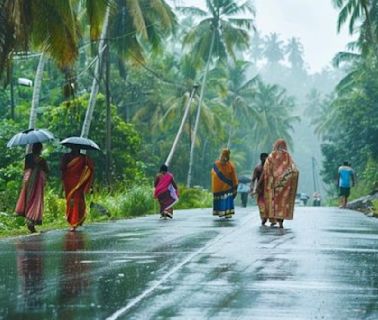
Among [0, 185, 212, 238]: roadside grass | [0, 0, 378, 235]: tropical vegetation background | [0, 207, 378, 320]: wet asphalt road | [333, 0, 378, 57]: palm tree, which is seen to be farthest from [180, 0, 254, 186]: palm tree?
[0, 207, 378, 320]: wet asphalt road

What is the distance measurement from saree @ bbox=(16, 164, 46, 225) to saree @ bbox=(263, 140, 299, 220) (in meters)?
4.68

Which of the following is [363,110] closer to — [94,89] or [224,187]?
[94,89]

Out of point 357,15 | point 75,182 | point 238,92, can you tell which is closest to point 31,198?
point 75,182

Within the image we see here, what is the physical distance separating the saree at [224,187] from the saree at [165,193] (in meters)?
1.57

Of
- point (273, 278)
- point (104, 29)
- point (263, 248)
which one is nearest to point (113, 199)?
point (104, 29)

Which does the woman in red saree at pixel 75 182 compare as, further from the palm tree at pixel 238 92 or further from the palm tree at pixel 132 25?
the palm tree at pixel 238 92

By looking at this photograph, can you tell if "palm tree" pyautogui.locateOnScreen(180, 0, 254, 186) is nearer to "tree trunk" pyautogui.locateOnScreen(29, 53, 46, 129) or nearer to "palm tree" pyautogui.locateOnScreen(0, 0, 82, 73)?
"tree trunk" pyautogui.locateOnScreen(29, 53, 46, 129)

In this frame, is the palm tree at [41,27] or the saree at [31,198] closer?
the palm tree at [41,27]

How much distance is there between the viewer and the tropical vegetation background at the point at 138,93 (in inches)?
695

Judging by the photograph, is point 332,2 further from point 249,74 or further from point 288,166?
point 249,74

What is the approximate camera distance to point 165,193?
23.3m

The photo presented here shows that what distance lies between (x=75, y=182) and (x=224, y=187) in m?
5.80

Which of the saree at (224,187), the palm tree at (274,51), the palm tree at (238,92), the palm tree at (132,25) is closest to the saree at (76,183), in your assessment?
the saree at (224,187)

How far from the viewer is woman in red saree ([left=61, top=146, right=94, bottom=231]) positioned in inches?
655
